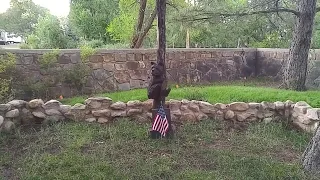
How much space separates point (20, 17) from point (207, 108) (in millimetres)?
24025

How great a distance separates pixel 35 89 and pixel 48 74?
401mm

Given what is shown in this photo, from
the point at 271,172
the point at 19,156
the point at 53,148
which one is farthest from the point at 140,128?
the point at 271,172

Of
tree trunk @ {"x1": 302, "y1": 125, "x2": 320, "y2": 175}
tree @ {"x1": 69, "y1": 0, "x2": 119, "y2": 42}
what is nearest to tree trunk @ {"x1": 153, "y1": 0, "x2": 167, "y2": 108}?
→ tree trunk @ {"x1": 302, "y1": 125, "x2": 320, "y2": 175}

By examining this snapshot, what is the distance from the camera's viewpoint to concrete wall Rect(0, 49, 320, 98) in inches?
216

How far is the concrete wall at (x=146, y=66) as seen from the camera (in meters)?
5.50

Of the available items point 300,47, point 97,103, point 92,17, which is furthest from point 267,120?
point 92,17

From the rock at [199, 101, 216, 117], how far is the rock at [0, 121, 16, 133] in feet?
7.77

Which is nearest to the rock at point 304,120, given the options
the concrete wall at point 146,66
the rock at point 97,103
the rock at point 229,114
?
the rock at point 229,114

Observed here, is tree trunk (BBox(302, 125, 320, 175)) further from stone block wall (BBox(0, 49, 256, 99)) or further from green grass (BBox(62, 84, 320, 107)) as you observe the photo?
stone block wall (BBox(0, 49, 256, 99))

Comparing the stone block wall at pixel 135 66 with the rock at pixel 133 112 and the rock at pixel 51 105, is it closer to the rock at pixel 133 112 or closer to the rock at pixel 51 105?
the rock at pixel 51 105

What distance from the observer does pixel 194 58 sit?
7254 mm

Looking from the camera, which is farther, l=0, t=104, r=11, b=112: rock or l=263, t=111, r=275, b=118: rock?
l=263, t=111, r=275, b=118: rock

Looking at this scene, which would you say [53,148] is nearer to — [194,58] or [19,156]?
[19,156]

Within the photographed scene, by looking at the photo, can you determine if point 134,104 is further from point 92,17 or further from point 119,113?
point 92,17
